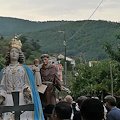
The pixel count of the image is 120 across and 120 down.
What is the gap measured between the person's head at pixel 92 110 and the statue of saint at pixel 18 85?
17.7 ft

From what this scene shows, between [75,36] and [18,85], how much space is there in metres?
108

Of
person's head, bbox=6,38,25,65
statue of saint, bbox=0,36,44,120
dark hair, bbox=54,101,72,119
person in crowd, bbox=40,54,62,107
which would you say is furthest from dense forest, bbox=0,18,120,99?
dark hair, bbox=54,101,72,119

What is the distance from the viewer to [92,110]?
5516 mm

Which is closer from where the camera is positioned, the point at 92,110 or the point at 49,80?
the point at 92,110

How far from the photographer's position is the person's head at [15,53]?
11180mm

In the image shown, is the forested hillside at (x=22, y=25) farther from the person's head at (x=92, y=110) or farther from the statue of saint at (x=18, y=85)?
the person's head at (x=92, y=110)

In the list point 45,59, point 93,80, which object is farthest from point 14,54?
point 93,80

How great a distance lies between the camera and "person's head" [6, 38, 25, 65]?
11.2m

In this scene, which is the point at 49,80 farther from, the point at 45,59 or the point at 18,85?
the point at 18,85

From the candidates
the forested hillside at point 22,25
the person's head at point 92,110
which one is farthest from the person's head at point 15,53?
the forested hillside at point 22,25

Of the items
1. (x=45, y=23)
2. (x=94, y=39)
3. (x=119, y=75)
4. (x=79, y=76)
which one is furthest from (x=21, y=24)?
(x=119, y=75)

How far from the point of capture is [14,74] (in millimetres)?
11062

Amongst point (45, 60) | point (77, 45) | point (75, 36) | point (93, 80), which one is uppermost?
point (45, 60)

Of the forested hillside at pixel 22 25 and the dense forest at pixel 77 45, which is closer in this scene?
the dense forest at pixel 77 45
